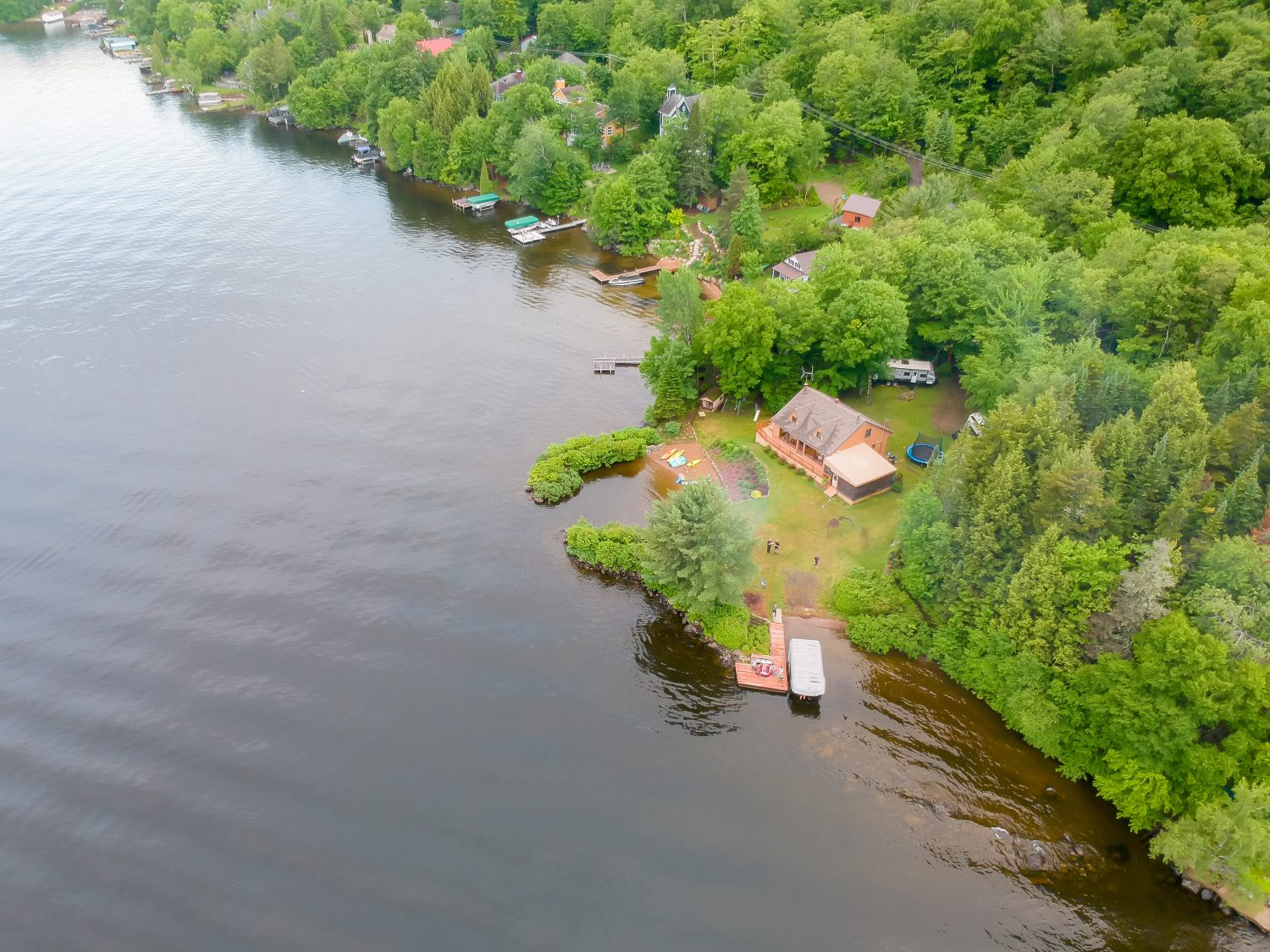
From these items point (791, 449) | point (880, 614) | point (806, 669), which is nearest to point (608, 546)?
point (806, 669)

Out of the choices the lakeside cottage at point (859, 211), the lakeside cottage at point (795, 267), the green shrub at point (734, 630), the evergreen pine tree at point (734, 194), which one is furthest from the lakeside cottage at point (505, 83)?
the green shrub at point (734, 630)

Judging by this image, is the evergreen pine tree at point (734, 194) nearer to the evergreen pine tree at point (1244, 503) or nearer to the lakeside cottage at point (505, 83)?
the lakeside cottage at point (505, 83)

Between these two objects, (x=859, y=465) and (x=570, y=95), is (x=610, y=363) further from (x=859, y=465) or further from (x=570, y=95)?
(x=570, y=95)

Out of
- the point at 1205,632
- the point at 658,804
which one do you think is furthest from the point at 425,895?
the point at 1205,632

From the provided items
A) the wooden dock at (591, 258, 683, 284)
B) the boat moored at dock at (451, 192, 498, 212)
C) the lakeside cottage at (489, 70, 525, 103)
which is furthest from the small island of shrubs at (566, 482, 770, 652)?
the lakeside cottage at (489, 70, 525, 103)

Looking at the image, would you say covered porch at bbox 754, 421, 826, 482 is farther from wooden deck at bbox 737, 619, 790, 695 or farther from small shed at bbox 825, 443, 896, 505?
wooden deck at bbox 737, 619, 790, 695

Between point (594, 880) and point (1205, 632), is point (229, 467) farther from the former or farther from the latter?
point (1205, 632)
